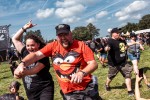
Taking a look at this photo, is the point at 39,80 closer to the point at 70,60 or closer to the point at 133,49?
the point at 70,60

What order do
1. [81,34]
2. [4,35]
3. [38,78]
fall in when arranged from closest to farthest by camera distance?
[38,78] → [4,35] → [81,34]

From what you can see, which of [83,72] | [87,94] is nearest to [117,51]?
[87,94]

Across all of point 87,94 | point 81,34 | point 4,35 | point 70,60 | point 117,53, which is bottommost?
point 87,94

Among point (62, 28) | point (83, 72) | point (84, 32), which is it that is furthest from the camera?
point (84, 32)

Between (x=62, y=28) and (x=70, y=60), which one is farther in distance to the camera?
(x=70, y=60)

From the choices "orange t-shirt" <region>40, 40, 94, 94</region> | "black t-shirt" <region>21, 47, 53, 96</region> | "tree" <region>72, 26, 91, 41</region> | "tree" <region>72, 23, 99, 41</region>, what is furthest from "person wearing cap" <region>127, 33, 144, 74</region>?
"tree" <region>72, 26, 91, 41</region>

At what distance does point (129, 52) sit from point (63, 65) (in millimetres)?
6479

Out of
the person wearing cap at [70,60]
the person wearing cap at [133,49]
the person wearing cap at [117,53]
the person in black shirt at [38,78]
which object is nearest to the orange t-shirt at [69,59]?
the person wearing cap at [70,60]

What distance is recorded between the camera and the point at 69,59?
4516 millimetres

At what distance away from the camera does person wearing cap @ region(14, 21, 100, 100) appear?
434 cm

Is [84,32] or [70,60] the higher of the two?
[84,32]

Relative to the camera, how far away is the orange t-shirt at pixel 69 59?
176 inches

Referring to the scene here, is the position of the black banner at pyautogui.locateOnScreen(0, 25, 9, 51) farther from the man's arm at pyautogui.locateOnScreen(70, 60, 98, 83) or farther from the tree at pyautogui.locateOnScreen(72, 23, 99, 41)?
the tree at pyautogui.locateOnScreen(72, 23, 99, 41)

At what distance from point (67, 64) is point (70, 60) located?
0.07 metres
